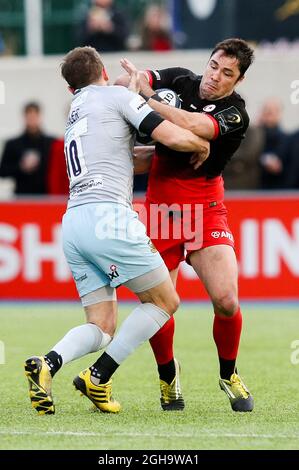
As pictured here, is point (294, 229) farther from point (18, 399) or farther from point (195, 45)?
point (18, 399)

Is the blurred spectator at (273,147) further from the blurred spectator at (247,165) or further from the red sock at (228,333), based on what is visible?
the red sock at (228,333)

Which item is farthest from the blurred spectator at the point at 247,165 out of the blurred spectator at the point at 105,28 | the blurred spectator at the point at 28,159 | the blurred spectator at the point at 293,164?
the blurred spectator at the point at 105,28

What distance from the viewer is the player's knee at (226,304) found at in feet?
24.3

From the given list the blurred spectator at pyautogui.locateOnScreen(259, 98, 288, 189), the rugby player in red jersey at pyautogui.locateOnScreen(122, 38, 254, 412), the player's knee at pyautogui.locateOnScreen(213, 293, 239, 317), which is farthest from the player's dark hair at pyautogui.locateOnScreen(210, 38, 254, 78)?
the blurred spectator at pyautogui.locateOnScreen(259, 98, 288, 189)

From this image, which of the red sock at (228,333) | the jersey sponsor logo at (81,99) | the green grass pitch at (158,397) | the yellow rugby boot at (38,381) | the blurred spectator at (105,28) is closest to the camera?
the green grass pitch at (158,397)

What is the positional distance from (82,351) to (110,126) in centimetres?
135

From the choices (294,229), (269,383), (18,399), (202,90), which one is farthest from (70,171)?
(294,229)

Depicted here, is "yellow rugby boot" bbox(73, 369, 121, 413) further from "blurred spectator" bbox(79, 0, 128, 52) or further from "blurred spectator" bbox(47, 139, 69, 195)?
"blurred spectator" bbox(79, 0, 128, 52)

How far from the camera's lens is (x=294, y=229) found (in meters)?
13.8

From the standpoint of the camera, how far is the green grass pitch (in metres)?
6.18

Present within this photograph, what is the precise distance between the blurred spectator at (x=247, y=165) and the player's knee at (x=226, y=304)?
741cm

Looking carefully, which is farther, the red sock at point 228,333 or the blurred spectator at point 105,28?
the blurred spectator at point 105,28

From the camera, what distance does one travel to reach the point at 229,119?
7355 millimetres

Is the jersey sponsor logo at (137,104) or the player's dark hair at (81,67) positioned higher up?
the player's dark hair at (81,67)
